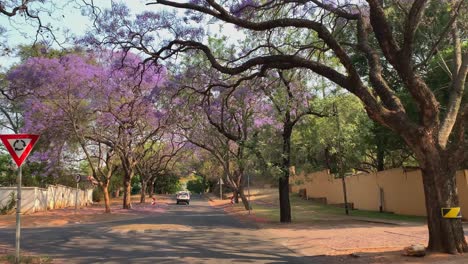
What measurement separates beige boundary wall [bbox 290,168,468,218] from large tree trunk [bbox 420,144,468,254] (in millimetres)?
11277

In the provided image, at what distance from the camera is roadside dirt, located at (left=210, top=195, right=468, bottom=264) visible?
→ 11195 mm

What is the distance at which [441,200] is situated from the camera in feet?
36.6

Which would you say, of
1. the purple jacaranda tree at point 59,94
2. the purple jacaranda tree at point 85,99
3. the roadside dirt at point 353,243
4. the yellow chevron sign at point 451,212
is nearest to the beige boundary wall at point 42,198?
the purple jacaranda tree at point 85,99

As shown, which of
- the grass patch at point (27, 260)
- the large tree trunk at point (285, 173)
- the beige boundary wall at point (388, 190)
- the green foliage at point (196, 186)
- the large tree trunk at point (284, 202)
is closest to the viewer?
the grass patch at point (27, 260)

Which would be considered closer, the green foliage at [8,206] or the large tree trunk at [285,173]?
the large tree trunk at [285,173]

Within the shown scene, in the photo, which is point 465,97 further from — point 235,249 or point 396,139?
point 235,249

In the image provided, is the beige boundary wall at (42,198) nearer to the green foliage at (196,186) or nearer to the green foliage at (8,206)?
the green foliage at (8,206)

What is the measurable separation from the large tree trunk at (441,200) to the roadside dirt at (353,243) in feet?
1.18

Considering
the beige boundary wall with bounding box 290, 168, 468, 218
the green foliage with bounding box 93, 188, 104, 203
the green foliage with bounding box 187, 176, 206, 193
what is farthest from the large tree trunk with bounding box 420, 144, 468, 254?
the green foliage with bounding box 187, 176, 206, 193

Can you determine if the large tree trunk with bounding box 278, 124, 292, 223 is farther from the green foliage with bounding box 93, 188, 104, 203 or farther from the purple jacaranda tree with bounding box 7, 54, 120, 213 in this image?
the green foliage with bounding box 93, 188, 104, 203

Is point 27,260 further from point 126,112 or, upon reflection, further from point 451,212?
point 126,112

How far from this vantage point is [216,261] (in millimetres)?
11617

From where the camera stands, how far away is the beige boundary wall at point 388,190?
2508cm

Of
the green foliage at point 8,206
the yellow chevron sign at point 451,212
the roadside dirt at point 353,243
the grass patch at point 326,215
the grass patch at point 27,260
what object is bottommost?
the roadside dirt at point 353,243
